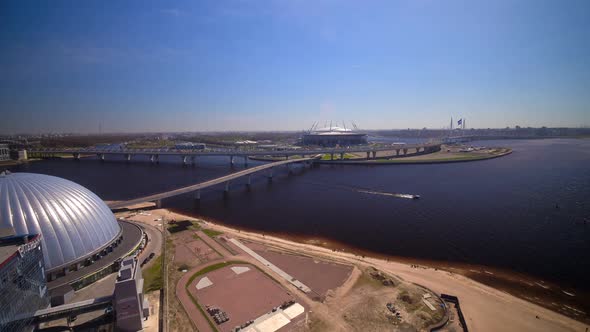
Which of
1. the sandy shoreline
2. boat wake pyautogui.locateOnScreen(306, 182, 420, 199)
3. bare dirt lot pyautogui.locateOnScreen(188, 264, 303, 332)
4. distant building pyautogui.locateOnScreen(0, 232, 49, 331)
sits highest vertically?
distant building pyautogui.locateOnScreen(0, 232, 49, 331)

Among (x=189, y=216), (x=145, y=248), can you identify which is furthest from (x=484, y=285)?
(x=189, y=216)

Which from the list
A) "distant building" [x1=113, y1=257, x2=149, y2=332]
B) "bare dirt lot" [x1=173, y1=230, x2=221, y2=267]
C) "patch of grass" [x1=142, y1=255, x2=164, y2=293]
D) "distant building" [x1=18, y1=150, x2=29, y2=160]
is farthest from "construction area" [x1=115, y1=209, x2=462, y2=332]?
"distant building" [x1=18, y1=150, x2=29, y2=160]

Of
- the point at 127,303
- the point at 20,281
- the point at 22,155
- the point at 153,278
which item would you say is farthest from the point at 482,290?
the point at 22,155

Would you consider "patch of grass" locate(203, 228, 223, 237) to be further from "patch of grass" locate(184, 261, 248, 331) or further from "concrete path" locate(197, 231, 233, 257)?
"patch of grass" locate(184, 261, 248, 331)

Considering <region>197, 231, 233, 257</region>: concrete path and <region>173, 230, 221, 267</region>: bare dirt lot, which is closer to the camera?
<region>173, 230, 221, 267</region>: bare dirt lot

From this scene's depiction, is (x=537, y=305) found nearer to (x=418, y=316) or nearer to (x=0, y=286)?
(x=418, y=316)

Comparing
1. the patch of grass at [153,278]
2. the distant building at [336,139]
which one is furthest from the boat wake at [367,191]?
the distant building at [336,139]

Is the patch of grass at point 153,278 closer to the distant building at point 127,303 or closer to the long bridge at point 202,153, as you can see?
the distant building at point 127,303

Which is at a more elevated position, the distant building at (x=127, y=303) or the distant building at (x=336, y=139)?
the distant building at (x=336, y=139)
